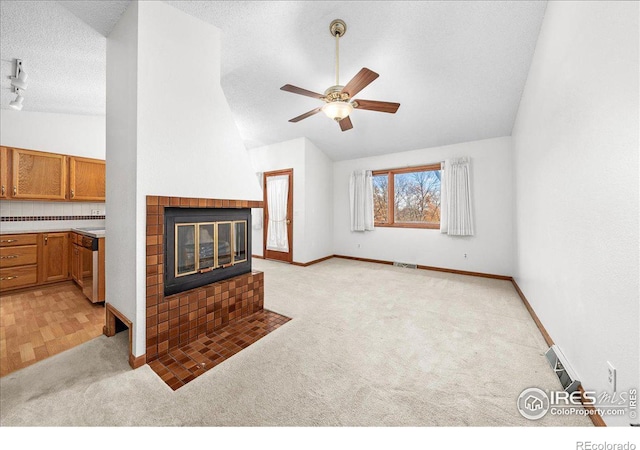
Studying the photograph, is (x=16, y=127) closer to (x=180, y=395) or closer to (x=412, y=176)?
(x=180, y=395)

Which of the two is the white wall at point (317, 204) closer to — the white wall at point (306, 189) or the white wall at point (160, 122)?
the white wall at point (306, 189)

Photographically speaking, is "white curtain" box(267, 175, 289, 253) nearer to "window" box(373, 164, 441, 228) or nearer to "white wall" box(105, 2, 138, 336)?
"window" box(373, 164, 441, 228)

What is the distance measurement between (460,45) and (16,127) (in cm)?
568

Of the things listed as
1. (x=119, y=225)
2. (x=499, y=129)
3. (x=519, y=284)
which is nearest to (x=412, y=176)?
(x=499, y=129)

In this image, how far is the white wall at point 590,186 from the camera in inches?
42.5

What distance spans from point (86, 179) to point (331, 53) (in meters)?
4.10

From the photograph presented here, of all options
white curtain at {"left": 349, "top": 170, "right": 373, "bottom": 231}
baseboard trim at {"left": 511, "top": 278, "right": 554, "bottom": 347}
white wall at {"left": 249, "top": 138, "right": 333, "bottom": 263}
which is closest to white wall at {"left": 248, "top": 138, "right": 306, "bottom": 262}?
white wall at {"left": 249, "top": 138, "right": 333, "bottom": 263}

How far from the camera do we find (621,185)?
1119mm

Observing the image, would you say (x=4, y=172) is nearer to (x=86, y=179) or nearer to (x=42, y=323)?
(x=86, y=179)

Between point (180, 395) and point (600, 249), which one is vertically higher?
point (600, 249)

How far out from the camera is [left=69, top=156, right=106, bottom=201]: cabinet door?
144 inches

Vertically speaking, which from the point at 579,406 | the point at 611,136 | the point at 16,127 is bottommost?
the point at 579,406

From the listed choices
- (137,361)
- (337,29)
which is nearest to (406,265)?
(337,29)

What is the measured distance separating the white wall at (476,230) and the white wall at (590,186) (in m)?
1.84
